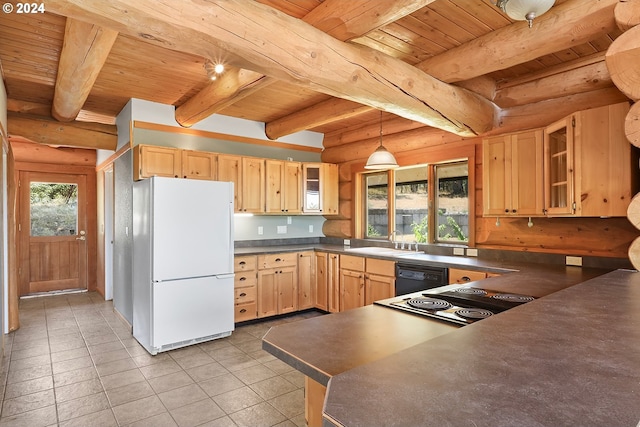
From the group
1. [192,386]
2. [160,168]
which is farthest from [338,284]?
[160,168]

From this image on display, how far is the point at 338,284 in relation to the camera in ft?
14.8

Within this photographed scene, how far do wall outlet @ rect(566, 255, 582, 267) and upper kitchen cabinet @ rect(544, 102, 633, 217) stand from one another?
20.5 inches

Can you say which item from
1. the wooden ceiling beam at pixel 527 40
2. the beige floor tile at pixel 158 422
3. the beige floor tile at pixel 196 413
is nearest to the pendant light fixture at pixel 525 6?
the wooden ceiling beam at pixel 527 40

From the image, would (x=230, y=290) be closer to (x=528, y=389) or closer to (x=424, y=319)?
(x=424, y=319)

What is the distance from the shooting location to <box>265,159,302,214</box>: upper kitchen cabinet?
4727 mm

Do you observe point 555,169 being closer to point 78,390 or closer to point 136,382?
point 136,382

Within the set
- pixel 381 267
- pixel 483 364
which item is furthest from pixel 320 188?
pixel 483 364

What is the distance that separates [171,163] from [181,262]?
3.77 ft

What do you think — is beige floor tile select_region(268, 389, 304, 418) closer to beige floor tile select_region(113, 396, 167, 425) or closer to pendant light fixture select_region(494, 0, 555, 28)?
beige floor tile select_region(113, 396, 167, 425)

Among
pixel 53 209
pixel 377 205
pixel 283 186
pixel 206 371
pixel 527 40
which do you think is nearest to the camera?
pixel 527 40

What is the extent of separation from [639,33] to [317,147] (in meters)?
4.06

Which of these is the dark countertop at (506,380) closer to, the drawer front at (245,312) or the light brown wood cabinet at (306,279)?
the drawer front at (245,312)

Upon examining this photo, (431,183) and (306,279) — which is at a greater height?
(431,183)

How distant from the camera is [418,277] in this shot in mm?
3527
